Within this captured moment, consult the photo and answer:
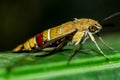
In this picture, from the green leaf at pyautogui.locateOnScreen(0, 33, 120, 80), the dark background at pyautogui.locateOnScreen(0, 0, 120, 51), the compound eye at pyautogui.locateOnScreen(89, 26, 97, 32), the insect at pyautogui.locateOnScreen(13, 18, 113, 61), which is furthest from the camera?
the dark background at pyautogui.locateOnScreen(0, 0, 120, 51)

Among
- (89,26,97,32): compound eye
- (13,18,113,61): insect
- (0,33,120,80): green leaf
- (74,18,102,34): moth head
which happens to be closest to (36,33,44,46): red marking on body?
(13,18,113,61): insect

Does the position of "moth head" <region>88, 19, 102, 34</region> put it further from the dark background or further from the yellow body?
the dark background

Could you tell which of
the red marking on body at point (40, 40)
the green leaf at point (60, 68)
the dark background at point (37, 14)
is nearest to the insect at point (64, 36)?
the red marking on body at point (40, 40)

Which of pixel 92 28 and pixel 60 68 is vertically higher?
pixel 92 28

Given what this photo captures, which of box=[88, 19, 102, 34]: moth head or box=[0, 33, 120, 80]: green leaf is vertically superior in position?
box=[88, 19, 102, 34]: moth head

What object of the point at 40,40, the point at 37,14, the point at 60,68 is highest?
the point at 37,14

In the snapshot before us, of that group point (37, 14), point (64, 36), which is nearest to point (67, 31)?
point (64, 36)

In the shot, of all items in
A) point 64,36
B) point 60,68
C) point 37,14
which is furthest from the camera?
point 37,14

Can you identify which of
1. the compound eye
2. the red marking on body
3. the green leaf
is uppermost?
the compound eye

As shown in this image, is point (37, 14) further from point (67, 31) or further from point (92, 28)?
point (67, 31)

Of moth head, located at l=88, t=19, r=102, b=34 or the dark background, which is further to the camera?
the dark background
